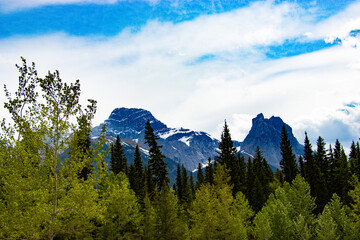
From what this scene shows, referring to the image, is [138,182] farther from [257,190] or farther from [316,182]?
[316,182]

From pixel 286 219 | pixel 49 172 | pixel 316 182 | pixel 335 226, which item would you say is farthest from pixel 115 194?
pixel 316 182

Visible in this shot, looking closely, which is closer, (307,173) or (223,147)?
(223,147)

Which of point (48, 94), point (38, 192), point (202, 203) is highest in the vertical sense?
point (48, 94)

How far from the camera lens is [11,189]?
14219 mm

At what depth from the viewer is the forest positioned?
14.1 metres

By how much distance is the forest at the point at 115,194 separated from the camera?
1406cm

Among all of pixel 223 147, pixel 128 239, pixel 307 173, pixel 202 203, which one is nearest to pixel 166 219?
pixel 128 239

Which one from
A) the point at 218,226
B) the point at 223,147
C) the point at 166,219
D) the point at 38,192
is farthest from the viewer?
the point at 223,147

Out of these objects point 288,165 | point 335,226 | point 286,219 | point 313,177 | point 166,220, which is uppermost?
point 288,165

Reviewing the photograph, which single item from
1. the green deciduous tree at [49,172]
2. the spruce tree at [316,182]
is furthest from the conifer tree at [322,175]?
the green deciduous tree at [49,172]

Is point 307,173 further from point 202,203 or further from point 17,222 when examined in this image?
point 17,222

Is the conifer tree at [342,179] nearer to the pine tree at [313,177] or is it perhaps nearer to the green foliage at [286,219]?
the pine tree at [313,177]

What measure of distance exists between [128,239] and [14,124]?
25810 millimetres

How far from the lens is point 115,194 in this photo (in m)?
14.3
